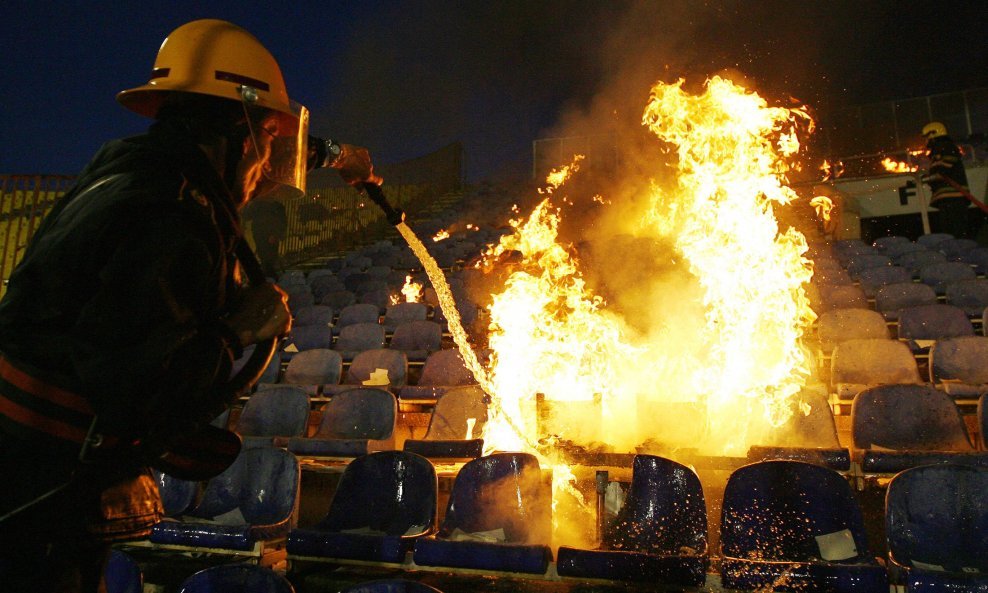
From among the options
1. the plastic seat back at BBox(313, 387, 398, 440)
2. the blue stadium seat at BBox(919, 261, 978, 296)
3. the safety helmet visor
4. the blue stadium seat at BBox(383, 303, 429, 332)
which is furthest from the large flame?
the safety helmet visor

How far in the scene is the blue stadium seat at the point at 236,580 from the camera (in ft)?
8.50

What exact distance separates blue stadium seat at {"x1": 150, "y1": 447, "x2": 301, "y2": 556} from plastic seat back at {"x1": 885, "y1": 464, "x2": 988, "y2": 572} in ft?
12.4

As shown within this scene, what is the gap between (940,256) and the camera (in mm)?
8836

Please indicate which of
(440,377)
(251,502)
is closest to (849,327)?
(440,377)

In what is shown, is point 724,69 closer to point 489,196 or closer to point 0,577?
point 0,577

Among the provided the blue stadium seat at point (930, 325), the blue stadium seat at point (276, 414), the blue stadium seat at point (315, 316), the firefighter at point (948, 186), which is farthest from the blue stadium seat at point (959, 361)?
the blue stadium seat at point (315, 316)

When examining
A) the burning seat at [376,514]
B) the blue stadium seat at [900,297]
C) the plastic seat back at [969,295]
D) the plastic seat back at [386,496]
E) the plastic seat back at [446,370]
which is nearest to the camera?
the burning seat at [376,514]

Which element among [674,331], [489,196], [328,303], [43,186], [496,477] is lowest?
[496,477]

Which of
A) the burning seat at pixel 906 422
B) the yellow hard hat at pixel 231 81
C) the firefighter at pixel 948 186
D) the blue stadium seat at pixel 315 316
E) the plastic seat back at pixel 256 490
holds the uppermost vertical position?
the firefighter at pixel 948 186

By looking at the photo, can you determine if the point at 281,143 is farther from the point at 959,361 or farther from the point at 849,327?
the point at 849,327

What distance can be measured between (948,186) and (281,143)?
514 inches

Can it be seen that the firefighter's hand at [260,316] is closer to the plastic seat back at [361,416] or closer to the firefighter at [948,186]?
the plastic seat back at [361,416]

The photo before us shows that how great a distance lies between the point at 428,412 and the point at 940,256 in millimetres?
7905

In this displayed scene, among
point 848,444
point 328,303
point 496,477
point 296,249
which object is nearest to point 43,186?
point 328,303
